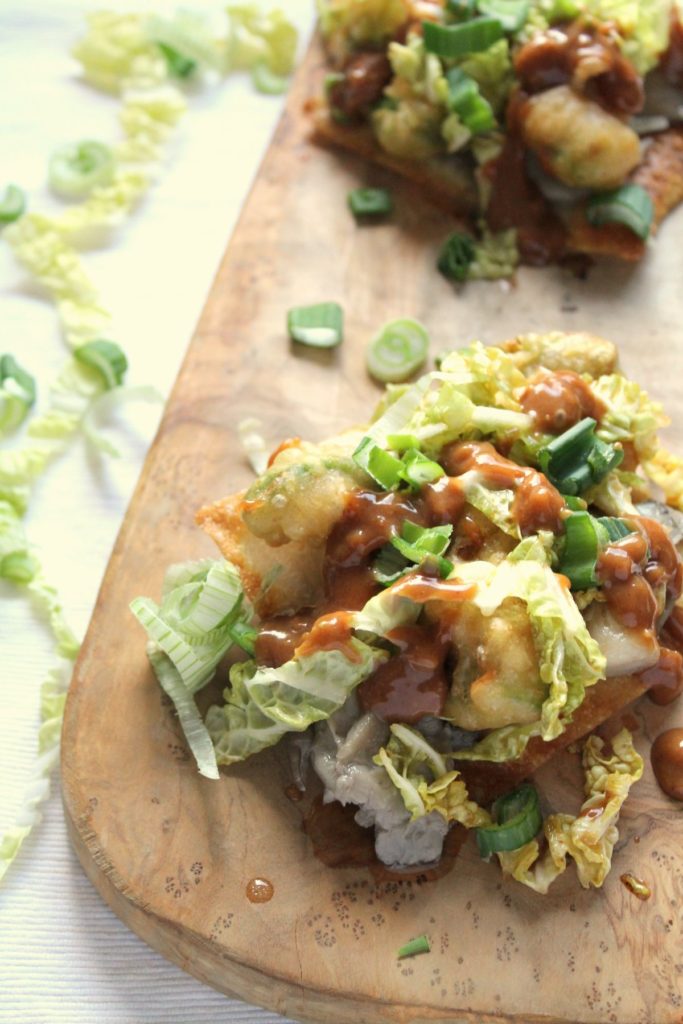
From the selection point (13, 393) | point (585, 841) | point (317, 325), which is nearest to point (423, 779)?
point (585, 841)

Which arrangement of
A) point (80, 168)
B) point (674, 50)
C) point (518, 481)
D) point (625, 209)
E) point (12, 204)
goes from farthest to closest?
point (80, 168) < point (12, 204) < point (674, 50) < point (625, 209) < point (518, 481)

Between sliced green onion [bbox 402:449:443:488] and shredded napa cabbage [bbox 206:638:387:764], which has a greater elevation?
sliced green onion [bbox 402:449:443:488]

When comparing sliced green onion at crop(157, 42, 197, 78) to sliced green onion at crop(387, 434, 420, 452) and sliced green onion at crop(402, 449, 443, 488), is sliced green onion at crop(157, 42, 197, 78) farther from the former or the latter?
sliced green onion at crop(402, 449, 443, 488)

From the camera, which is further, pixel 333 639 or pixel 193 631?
pixel 193 631

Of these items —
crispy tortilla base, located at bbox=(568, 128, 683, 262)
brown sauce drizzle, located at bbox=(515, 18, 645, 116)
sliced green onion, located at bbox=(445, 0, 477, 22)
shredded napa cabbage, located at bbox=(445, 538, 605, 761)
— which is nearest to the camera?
shredded napa cabbage, located at bbox=(445, 538, 605, 761)

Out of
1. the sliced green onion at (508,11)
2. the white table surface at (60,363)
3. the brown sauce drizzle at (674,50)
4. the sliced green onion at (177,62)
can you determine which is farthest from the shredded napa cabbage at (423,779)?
the sliced green onion at (177,62)

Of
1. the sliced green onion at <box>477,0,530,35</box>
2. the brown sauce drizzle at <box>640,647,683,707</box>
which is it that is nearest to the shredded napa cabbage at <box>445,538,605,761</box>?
the brown sauce drizzle at <box>640,647,683,707</box>

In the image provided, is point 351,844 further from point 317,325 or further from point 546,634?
point 317,325

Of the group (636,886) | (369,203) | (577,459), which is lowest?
(636,886)
